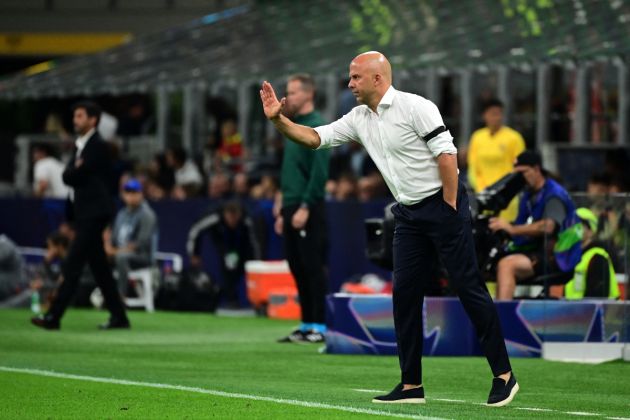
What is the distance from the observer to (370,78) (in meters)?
9.77

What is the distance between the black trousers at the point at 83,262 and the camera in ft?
53.1

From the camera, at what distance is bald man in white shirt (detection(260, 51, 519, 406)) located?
9.67 meters

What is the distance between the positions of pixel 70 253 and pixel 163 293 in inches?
188

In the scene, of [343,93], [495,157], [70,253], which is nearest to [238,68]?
[343,93]

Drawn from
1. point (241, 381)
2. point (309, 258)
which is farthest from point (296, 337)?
point (241, 381)

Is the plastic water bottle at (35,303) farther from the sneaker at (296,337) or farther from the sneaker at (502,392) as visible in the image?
the sneaker at (502,392)

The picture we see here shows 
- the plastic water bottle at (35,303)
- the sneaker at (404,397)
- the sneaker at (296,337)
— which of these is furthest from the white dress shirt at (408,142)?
the plastic water bottle at (35,303)

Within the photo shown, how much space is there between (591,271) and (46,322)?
17.3 ft

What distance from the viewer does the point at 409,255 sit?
9.89 m

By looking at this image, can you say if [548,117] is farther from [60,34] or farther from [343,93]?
[60,34]

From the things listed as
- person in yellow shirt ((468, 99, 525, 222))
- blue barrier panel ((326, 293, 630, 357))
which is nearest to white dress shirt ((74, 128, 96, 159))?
blue barrier panel ((326, 293, 630, 357))

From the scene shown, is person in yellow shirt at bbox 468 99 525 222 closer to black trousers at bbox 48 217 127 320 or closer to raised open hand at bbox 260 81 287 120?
black trousers at bbox 48 217 127 320

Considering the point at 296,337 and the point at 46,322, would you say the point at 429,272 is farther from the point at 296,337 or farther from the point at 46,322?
the point at 46,322

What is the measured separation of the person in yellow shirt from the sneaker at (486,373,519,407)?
869 centimetres
